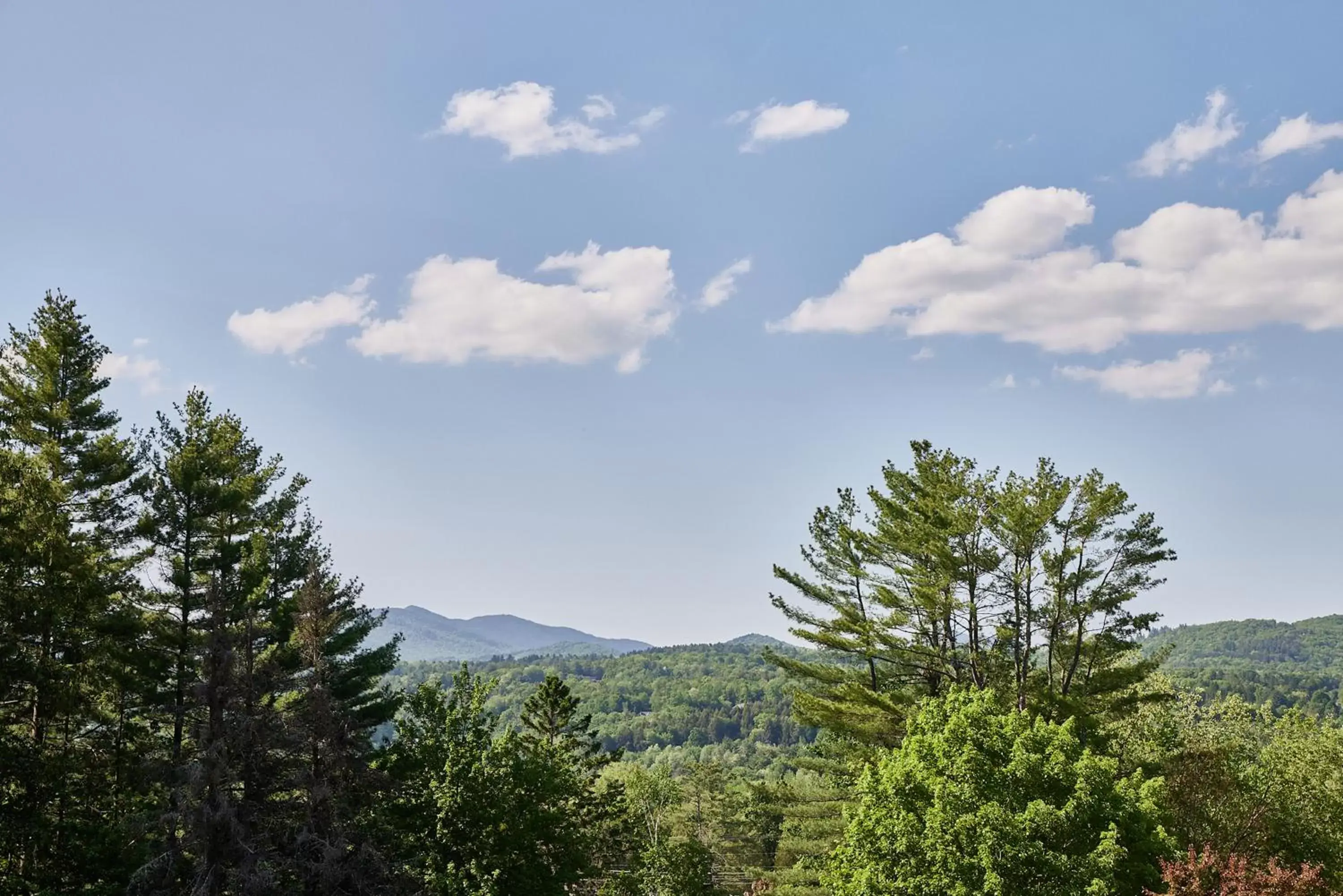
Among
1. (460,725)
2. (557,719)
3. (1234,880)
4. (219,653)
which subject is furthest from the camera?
(557,719)

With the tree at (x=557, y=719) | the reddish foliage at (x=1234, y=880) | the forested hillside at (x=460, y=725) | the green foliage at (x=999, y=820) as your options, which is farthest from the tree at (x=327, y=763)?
the reddish foliage at (x=1234, y=880)

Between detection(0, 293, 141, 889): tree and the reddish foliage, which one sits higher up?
detection(0, 293, 141, 889): tree

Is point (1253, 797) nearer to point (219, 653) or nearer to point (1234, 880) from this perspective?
point (1234, 880)

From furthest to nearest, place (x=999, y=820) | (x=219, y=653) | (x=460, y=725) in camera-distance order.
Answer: (x=460, y=725) → (x=219, y=653) → (x=999, y=820)

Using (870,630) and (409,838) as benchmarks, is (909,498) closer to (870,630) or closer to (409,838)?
(870,630)

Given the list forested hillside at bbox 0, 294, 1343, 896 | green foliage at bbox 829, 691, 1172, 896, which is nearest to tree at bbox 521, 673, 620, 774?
forested hillside at bbox 0, 294, 1343, 896

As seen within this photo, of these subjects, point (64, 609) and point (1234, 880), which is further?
point (64, 609)

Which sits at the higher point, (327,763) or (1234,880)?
(327,763)

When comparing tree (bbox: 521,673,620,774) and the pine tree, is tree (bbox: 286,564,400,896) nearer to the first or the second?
the pine tree

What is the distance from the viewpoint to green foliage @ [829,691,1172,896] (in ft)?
52.6

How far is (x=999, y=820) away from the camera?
16.2 meters

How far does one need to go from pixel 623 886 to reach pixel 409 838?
11069 millimetres

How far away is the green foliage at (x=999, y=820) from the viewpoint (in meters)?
16.0

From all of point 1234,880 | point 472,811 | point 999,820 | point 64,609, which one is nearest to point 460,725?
point 472,811
